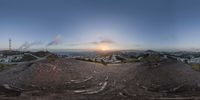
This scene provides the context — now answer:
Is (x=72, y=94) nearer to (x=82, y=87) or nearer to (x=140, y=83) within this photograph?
(x=82, y=87)

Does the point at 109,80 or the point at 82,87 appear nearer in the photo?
the point at 82,87

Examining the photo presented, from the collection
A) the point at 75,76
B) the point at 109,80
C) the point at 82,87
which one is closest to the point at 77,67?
the point at 75,76

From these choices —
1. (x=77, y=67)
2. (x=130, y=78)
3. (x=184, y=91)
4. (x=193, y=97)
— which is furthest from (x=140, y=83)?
(x=77, y=67)

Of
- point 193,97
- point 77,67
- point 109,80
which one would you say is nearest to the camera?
point 193,97

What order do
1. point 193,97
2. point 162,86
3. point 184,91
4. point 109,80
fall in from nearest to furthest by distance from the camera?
point 193,97, point 184,91, point 162,86, point 109,80

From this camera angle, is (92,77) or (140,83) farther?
(92,77)

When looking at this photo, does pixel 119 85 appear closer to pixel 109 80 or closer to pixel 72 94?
pixel 109 80
